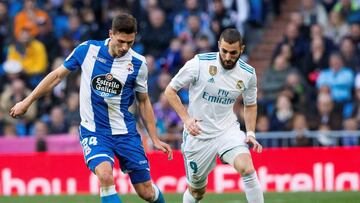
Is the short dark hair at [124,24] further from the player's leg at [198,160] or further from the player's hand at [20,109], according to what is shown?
the player's leg at [198,160]

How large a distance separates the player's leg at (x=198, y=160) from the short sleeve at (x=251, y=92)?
613 millimetres

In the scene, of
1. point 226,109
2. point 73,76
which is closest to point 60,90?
point 73,76

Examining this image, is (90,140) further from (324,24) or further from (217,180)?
(324,24)

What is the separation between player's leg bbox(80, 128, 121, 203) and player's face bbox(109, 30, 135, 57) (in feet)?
2.85

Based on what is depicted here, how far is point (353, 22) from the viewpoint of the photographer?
20.6m

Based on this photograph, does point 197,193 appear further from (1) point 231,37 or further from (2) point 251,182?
(1) point 231,37

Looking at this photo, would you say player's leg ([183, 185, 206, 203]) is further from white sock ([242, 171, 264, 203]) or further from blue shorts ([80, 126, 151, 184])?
blue shorts ([80, 126, 151, 184])

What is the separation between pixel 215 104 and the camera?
12.2 meters

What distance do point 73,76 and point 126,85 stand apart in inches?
390

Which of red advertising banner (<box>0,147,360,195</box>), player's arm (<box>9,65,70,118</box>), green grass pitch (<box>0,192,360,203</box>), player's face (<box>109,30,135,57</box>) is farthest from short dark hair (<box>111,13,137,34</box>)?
red advertising banner (<box>0,147,360,195</box>)

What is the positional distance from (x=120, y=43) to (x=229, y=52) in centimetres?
129

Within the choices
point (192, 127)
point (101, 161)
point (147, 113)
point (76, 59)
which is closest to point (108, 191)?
point (101, 161)

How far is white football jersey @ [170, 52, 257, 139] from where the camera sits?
12117 mm

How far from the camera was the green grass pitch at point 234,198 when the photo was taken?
15438mm
